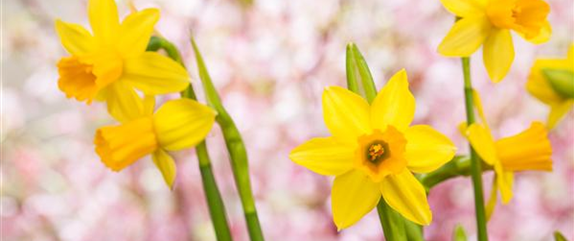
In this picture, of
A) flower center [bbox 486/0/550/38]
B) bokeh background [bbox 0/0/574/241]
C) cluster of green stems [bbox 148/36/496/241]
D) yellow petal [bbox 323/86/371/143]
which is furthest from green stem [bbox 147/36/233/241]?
bokeh background [bbox 0/0/574/241]

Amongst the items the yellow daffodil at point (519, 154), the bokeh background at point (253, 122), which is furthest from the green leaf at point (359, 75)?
the bokeh background at point (253, 122)

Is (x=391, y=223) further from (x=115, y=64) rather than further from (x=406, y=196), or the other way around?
(x=115, y=64)

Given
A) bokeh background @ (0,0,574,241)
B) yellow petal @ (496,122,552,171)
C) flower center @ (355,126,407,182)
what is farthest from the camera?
bokeh background @ (0,0,574,241)

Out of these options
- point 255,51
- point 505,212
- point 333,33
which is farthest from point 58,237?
point 505,212

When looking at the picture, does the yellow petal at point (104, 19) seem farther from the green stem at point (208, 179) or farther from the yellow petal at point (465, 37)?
the yellow petal at point (465, 37)

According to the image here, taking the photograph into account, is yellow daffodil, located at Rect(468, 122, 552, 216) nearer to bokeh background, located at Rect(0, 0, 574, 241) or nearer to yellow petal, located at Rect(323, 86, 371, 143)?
yellow petal, located at Rect(323, 86, 371, 143)

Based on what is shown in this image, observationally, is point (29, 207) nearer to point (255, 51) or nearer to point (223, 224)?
point (255, 51)
